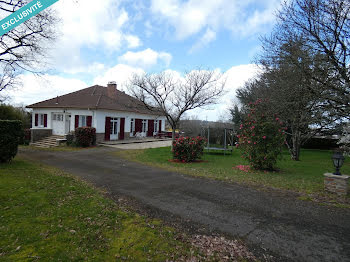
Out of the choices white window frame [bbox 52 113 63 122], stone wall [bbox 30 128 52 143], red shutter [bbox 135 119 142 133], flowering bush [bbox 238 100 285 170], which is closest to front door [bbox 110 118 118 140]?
red shutter [bbox 135 119 142 133]

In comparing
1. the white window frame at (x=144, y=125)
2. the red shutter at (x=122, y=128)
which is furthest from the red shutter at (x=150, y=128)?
the red shutter at (x=122, y=128)

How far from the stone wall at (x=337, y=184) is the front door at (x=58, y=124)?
62.0 feet

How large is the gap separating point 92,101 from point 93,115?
229 cm

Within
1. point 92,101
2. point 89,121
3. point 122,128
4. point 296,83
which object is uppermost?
point 92,101

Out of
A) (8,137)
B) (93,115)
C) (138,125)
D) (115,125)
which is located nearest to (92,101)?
(93,115)

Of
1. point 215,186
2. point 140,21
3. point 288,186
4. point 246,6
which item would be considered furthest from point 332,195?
point 140,21

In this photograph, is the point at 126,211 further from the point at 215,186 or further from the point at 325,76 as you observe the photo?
the point at 325,76

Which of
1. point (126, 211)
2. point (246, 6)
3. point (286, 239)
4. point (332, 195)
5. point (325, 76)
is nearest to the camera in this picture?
point (286, 239)

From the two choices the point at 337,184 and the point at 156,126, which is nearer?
the point at 337,184

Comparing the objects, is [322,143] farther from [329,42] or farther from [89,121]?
[89,121]

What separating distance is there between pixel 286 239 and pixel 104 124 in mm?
16700

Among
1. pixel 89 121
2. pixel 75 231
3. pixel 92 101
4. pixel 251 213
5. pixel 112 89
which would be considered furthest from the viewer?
pixel 112 89

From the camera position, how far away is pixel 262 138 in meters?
9.05

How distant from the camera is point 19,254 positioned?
2818 mm
